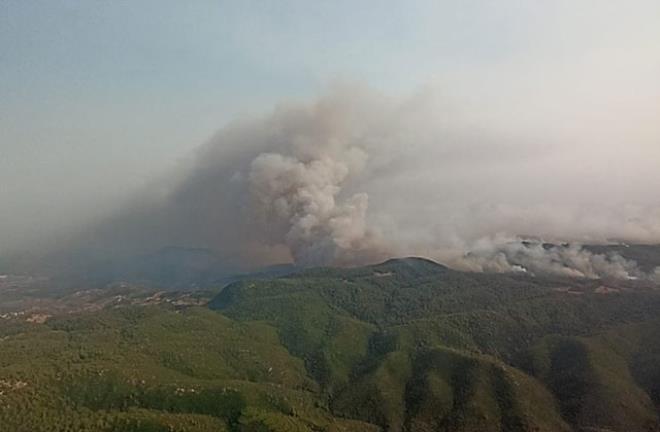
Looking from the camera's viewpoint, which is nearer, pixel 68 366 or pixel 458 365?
pixel 68 366

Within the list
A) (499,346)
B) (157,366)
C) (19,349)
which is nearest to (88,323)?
(19,349)

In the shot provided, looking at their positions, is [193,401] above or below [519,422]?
above

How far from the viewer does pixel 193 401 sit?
12825cm

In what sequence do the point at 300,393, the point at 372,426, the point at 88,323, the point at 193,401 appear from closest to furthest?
the point at 193,401
the point at 372,426
the point at 300,393
the point at 88,323

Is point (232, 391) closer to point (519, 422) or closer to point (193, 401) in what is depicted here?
point (193, 401)

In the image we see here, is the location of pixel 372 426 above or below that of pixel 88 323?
below

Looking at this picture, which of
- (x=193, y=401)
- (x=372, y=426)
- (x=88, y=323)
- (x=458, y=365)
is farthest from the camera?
(x=88, y=323)

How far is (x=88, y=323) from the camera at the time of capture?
198 meters

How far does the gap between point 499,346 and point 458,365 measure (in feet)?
103

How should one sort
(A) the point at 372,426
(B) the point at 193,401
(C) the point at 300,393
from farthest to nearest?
(C) the point at 300,393
(A) the point at 372,426
(B) the point at 193,401

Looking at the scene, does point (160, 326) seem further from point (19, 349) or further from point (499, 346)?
point (499, 346)

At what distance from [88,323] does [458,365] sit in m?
119

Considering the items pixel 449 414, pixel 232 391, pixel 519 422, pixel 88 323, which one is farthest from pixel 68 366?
pixel 519 422

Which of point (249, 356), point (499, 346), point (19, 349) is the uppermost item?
point (19, 349)
